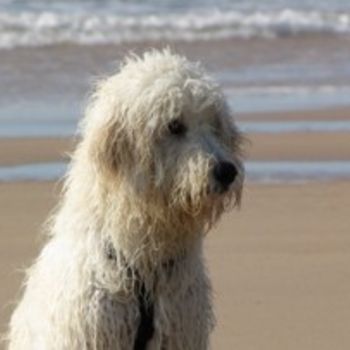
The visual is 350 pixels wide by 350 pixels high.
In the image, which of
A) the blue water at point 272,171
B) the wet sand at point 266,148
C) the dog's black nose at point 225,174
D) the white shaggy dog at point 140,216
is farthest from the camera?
the wet sand at point 266,148

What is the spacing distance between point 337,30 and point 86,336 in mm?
13976

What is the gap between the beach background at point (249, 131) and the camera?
27.6ft

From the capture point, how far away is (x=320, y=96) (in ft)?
47.4

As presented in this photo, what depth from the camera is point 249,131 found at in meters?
12.5

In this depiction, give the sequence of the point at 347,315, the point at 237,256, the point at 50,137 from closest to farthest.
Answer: the point at 347,315, the point at 237,256, the point at 50,137

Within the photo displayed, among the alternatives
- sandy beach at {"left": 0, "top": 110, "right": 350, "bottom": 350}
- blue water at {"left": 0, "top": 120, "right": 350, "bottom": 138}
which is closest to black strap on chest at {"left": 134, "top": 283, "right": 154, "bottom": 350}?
sandy beach at {"left": 0, "top": 110, "right": 350, "bottom": 350}

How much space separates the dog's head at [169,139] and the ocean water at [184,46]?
7.04 m

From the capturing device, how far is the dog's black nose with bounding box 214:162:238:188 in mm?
5648

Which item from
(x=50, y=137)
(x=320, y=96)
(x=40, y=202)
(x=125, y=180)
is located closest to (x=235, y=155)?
(x=125, y=180)

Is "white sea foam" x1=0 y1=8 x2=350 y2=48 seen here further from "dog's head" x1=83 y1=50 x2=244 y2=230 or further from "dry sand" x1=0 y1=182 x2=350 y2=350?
"dog's head" x1=83 y1=50 x2=244 y2=230

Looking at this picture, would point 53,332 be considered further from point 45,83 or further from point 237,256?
point 45,83

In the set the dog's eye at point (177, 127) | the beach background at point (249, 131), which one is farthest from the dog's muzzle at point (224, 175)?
the beach background at point (249, 131)

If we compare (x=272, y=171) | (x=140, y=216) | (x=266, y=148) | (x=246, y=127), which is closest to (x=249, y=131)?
(x=246, y=127)

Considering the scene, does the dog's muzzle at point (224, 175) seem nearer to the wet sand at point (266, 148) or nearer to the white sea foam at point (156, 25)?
the wet sand at point (266, 148)
